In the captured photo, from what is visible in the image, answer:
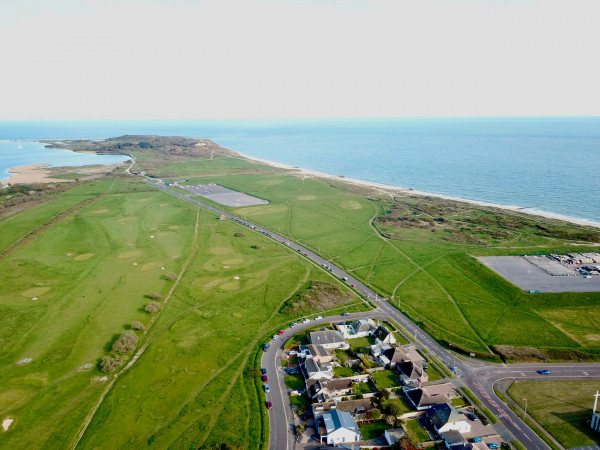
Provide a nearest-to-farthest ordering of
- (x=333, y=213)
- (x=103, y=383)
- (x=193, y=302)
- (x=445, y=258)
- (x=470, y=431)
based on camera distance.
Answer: (x=470, y=431) → (x=103, y=383) → (x=193, y=302) → (x=445, y=258) → (x=333, y=213)

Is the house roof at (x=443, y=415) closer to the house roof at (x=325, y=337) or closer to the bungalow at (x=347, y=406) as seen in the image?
the bungalow at (x=347, y=406)

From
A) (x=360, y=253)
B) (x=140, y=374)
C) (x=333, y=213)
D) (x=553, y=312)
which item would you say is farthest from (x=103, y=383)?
(x=333, y=213)

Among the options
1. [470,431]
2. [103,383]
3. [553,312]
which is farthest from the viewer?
[553,312]

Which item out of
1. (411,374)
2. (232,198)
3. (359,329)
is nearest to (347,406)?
(411,374)

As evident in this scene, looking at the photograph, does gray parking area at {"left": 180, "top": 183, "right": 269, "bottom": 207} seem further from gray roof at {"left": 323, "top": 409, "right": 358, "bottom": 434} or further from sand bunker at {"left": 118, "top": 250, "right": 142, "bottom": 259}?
gray roof at {"left": 323, "top": 409, "right": 358, "bottom": 434}

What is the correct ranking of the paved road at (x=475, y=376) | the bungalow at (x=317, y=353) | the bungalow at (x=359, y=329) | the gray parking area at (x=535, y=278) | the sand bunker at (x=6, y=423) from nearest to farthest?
the paved road at (x=475, y=376) < the sand bunker at (x=6, y=423) < the bungalow at (x=317, y=353) < the bungalow at (x=359, y=329) < the gray parking area at (x=535, y=278)

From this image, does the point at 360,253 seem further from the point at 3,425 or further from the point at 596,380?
the point at 3,425

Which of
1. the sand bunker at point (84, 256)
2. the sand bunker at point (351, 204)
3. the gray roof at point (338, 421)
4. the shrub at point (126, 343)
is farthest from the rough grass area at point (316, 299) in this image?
the sand bunker at point (351, 204)
